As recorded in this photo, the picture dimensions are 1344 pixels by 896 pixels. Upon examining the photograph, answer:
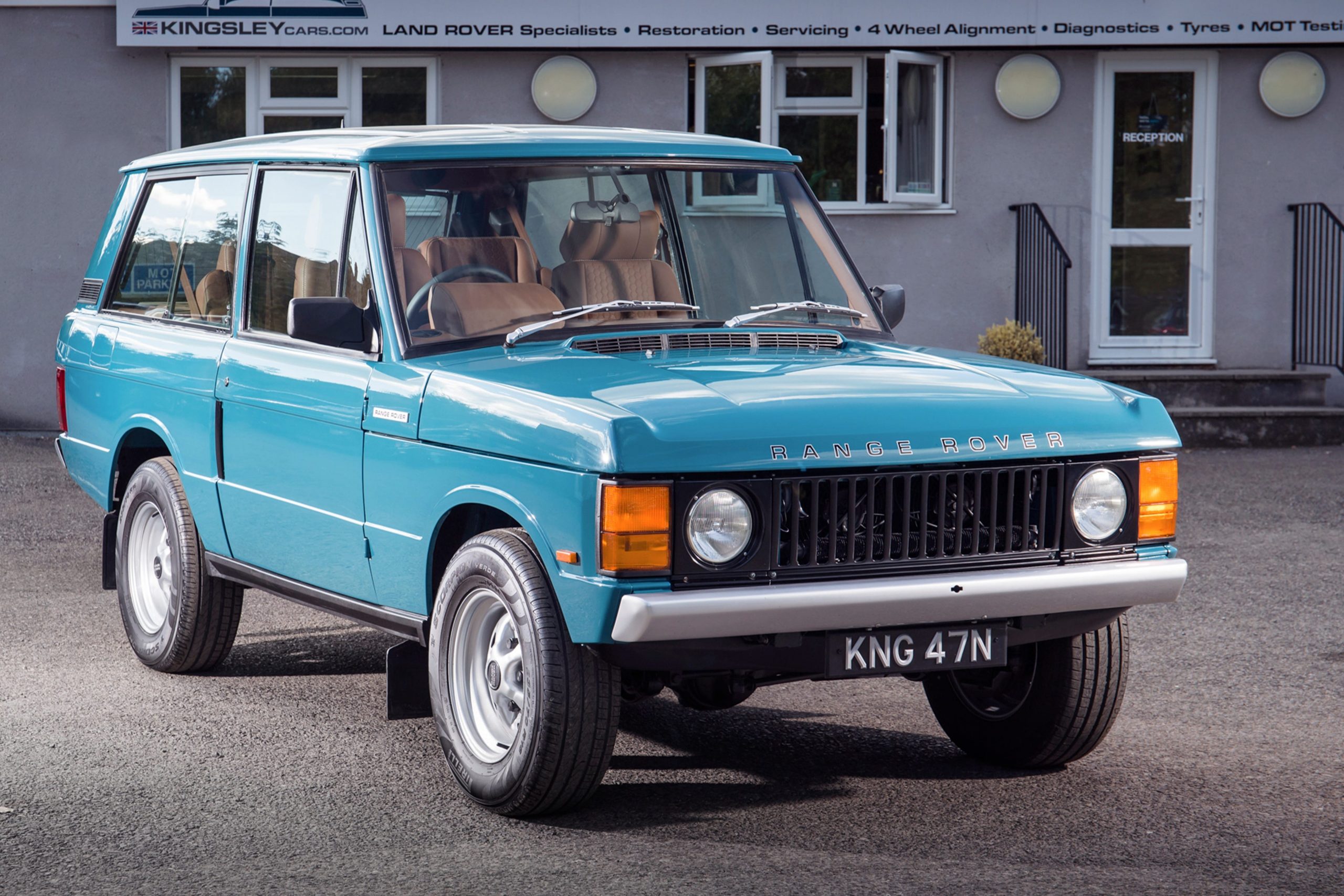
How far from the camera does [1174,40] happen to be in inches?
591

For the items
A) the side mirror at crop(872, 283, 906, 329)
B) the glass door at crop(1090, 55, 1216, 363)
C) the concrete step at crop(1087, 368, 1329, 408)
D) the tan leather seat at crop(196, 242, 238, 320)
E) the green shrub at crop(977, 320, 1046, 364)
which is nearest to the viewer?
the side mirror at crop(872, 283, 906, 329)

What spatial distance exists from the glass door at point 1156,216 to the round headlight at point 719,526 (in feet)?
39.0

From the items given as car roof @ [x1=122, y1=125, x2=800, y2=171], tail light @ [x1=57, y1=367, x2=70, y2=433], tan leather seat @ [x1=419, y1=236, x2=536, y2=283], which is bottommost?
tail light @ [x1=57, y1=367, x2=70, y2=433]

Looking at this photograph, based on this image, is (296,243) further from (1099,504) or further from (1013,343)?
(1013,343)

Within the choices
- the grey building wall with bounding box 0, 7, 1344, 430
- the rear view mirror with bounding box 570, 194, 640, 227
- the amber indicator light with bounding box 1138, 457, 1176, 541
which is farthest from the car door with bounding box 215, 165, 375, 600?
the grey building wall with bounding box 0, 7, 1344, 430

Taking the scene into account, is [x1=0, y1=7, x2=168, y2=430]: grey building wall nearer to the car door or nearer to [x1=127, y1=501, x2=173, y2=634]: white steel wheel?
[x1=127, y1=501, x2=173, y2=634]: white steel wheel

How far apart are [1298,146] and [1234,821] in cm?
1217

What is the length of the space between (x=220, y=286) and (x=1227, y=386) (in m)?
10.7

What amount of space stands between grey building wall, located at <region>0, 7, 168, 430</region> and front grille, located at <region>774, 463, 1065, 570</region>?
12.1 meters

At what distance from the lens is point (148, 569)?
6.90m

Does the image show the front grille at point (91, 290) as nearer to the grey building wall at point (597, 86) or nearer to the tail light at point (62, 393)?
the tail light at point (62, 393)

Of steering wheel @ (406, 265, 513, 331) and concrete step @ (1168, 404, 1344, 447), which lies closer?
steering wheel @ (406, 265, 513, 331)

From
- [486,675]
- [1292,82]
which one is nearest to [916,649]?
[486,675]

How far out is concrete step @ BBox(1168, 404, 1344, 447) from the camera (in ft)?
46.9
